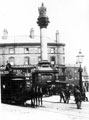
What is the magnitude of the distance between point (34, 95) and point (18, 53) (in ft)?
150

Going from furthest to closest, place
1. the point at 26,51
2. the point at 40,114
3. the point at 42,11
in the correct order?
the point at 26,51 → the point at 42,11 → the point at 40,114

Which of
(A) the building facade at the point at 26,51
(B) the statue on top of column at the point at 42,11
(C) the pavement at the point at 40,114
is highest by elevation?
(B) the statue on top of column at the point at 42,11

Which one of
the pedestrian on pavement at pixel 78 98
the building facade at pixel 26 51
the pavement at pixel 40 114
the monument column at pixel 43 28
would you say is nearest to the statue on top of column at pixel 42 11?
the monument column at pixel 43 28

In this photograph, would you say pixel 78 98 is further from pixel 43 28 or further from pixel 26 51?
pixel 26 51

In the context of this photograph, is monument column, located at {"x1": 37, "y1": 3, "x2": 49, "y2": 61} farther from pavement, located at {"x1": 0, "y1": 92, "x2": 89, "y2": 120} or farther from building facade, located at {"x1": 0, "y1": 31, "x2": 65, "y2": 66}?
pavement, located at {"x1": 0, "y1": 92, "x2": 89, "y2": 120}

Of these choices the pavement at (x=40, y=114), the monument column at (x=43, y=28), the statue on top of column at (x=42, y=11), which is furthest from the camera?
the statue on top of column at (x=42, y=11)

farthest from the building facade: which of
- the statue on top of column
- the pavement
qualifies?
the pavement

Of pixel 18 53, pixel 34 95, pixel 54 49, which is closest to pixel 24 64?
pixel 18 53

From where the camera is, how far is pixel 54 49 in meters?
67.4

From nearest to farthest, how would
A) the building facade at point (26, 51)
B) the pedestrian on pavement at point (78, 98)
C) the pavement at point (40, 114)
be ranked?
the pavement at point (40, 114), the pedestrian on pavement at point (78, 98), the building facade at point (26, 51)

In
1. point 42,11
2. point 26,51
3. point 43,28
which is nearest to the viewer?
point 43,28

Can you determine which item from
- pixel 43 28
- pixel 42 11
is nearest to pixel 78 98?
pixel 43 28

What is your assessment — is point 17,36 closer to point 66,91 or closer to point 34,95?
point 66,91

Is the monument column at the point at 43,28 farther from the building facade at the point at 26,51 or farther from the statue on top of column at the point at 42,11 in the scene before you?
the building facade at the point at 26,51
